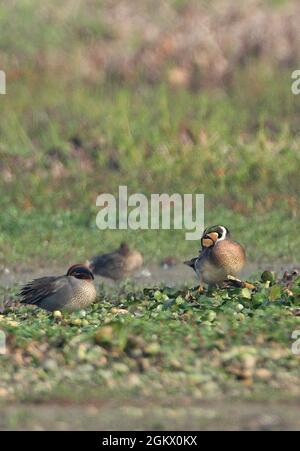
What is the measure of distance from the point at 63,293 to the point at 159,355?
2699mm

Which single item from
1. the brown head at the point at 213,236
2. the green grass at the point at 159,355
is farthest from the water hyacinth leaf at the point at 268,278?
the green grass at the point at 159,355

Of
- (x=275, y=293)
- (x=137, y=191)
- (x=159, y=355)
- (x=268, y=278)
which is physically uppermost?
(x=137, y=191)

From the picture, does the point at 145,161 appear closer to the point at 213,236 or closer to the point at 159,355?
the point at 213,236

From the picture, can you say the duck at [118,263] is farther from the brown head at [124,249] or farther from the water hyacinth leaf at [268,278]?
the water hyacinth leaf at [268,278]

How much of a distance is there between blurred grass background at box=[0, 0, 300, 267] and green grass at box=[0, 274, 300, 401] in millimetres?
5262

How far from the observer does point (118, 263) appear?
55.0 ft

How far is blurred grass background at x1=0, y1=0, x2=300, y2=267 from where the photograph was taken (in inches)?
750

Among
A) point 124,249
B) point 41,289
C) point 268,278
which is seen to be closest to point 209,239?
point 268,278

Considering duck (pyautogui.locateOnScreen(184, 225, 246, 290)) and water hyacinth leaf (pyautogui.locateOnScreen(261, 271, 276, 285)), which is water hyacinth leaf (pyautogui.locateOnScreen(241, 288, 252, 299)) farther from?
duck (pyautogui.locateOnScreen(184, 225, 246, 290))

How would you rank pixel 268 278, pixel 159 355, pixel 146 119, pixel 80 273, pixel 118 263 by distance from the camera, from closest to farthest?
pixel 159 355, pixel 80 273, pixel 268 278, pixel 118 263, pixel 146 119

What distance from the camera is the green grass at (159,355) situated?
34.7 feet

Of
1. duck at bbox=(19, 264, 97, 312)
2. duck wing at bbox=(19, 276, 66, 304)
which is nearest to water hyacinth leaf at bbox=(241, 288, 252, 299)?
duck at bbox=(19, 264, 97, 312)
